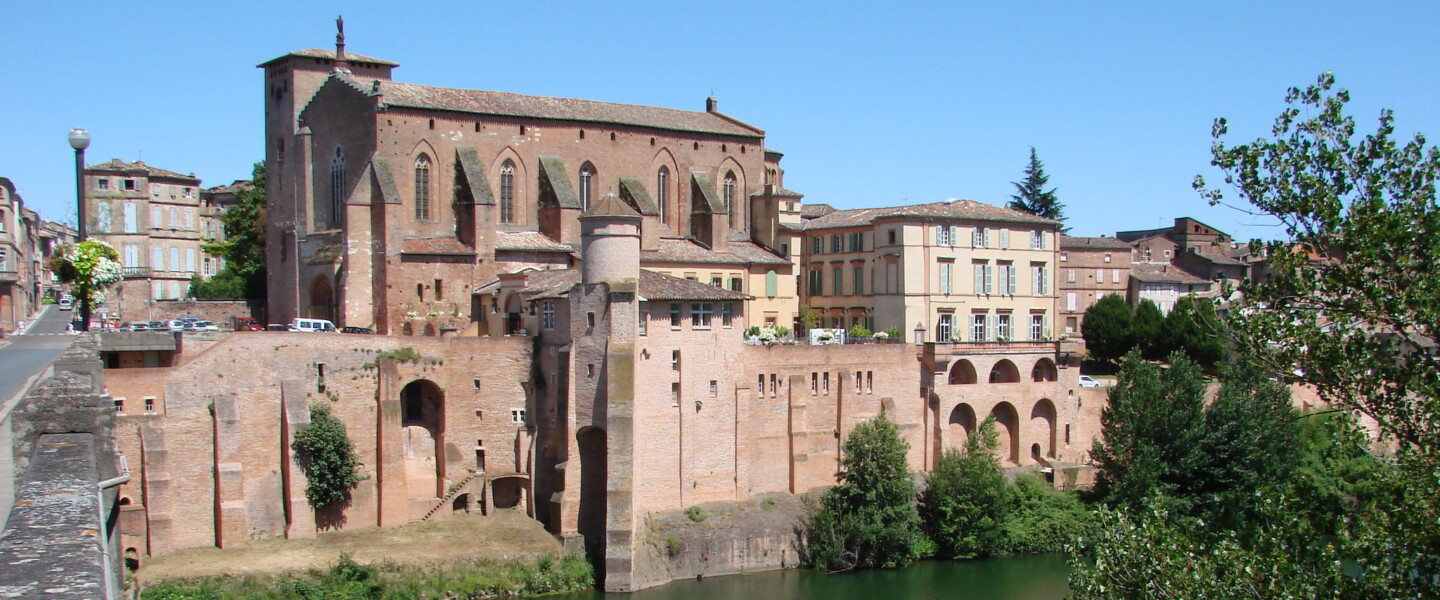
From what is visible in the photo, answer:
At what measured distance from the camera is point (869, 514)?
4103 centimetres

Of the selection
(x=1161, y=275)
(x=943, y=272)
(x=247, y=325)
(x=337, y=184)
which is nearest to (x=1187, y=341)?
(x=1161, y=275)

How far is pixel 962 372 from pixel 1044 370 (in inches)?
150

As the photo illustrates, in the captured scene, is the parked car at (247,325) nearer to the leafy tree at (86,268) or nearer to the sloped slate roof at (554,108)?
the leafy tree at (86,268)

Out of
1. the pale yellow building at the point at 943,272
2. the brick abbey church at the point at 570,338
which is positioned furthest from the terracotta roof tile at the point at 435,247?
the pale yellow building at the point at 943,272

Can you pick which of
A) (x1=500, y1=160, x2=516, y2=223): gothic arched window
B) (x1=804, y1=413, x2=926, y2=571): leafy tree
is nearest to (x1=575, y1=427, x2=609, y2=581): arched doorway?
(x1=804, y1=413, x2=926, y2=571): leafy tree

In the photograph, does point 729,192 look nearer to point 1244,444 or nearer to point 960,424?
point 960,424

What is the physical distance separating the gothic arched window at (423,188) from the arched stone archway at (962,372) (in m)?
20.2

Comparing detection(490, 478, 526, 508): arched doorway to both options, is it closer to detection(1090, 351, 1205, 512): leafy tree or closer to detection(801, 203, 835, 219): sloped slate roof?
detection(1090, 351, 1205, 512): leafy tree

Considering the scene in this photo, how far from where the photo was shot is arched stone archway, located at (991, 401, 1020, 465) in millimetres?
49219

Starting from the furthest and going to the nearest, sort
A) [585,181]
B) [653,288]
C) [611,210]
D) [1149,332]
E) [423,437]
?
[1149,332], [585,181], [423,437], [653,288], [611,210]

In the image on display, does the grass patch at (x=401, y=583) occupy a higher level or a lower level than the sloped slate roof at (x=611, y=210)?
lower

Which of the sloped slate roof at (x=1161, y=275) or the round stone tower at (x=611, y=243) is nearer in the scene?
the round stone tower at (x=611, y=243)

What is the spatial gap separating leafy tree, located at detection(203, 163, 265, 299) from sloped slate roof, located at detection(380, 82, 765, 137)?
11534 mm

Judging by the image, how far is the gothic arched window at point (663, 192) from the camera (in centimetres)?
5319
